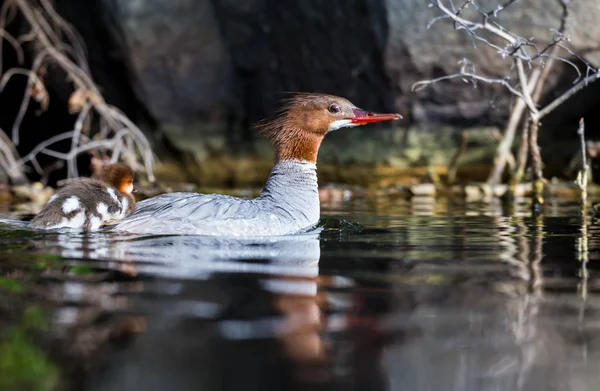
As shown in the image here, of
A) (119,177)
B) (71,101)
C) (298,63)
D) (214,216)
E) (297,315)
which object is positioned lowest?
(297,315)

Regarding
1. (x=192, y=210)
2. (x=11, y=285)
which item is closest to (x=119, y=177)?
(x=192, y=210)

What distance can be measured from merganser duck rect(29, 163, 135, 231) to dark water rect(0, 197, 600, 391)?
0.38 meters

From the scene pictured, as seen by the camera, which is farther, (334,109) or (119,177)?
(119,177)

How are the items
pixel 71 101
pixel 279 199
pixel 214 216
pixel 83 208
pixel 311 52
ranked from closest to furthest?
pixel 214 216 < pixel 83 208 < pixel 279 199 < pixel 71 101 < pixel 311 52

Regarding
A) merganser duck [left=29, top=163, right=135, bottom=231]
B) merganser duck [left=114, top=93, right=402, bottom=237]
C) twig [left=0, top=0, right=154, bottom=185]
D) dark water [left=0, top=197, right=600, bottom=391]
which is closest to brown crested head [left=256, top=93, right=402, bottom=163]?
merganser duck [left=114, top=93, right=402, bottom=237]

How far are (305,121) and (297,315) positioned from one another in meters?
2.90

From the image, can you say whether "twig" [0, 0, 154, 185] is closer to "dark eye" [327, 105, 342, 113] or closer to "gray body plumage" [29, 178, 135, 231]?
"gray body plumage" [29, 178, 135, 231]

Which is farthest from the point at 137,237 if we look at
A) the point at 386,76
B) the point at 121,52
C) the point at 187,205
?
the point at 121,52

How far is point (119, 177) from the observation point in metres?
5.77

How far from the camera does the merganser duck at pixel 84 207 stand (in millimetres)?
4766

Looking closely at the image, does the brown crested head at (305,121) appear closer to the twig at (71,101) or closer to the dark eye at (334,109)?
the dark eye at (334,109)

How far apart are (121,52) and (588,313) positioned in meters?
7.56

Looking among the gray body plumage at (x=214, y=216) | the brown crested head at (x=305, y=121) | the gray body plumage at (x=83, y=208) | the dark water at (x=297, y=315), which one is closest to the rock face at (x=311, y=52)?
the brown crested head at (x=305, y=121)

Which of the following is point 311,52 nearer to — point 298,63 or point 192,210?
point 298,63
